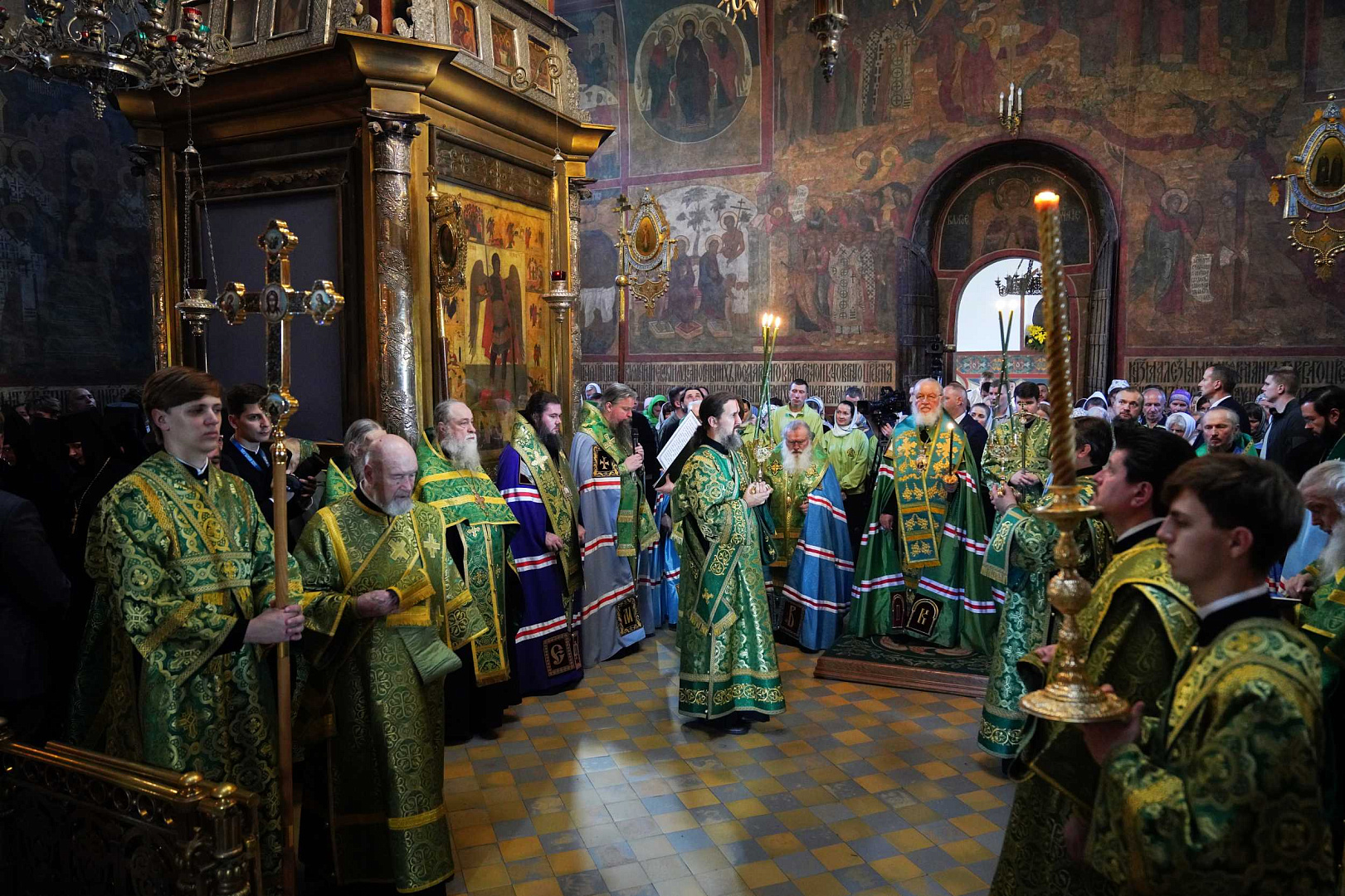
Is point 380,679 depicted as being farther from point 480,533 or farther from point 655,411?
point 655,411

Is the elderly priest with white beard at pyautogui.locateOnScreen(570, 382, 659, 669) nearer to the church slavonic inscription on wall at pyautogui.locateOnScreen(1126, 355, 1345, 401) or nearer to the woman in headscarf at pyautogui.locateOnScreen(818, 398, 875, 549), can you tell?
the woman in headscarf at pyautogui.locateOnScreen(818, 398, 875, 549)

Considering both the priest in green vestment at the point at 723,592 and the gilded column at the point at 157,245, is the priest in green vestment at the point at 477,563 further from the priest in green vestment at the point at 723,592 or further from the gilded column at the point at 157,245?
the gilded column at the point at 157,245

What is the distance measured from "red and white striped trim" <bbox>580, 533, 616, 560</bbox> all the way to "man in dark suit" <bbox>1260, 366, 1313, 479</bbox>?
4.38 meters

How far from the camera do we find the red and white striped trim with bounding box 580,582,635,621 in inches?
245

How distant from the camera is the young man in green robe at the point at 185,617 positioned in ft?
8.77

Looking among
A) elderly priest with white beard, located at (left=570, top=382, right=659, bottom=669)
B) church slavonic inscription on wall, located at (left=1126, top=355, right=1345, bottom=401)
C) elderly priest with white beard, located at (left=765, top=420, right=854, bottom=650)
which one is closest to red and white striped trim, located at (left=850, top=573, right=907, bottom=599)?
elderly priest with white beard, located at (left=765, top=420, right=854, bottom=650)

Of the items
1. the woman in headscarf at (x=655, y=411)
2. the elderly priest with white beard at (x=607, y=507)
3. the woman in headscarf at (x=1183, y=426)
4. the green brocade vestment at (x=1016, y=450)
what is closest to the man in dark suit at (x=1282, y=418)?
the woman in headscarf at (x=1183, y=426)

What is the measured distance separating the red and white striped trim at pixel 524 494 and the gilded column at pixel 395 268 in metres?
0.67

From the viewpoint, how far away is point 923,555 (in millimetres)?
6348

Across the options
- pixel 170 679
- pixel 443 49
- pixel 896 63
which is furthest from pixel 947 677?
pixel 896 63

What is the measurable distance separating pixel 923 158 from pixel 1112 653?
A: 46.3 feet

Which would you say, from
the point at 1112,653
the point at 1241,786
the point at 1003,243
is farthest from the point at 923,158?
the point at 1241,786

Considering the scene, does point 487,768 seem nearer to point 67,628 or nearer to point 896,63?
point 67,628

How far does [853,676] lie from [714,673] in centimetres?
143
